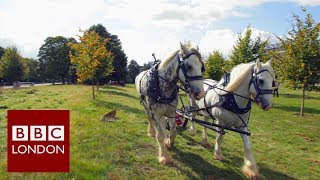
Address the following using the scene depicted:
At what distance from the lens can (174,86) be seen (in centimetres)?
912

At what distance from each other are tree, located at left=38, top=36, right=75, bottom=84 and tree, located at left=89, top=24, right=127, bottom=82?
45.3ft

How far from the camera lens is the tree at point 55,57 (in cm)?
7944

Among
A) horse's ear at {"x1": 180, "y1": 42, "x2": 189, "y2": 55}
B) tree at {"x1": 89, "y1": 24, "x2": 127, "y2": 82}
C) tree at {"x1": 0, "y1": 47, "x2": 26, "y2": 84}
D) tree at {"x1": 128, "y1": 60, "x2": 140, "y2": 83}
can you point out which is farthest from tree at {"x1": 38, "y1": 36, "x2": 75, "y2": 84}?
horse's ear at {"x1": 180, "y1": 42, "x2": 189, "y2": 55}

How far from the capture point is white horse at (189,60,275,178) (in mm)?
8344

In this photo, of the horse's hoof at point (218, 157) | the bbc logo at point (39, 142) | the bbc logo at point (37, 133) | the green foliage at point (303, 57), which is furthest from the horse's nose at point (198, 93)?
the green foliage at point (303, 57)

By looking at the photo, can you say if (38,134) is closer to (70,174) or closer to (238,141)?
(70,174)

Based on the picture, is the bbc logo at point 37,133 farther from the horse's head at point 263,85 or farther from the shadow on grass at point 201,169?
the horse's head at point 263,85

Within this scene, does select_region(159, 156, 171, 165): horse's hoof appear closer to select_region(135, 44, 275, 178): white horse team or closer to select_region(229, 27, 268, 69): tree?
select_region(135, 44, 275, 178): white horse team

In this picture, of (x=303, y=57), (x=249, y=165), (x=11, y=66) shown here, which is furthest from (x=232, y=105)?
(x=11, y=66)

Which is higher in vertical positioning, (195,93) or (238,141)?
(195,93)

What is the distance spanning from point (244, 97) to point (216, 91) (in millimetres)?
1100

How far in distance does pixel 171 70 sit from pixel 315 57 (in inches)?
783

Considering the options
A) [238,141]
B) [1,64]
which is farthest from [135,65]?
[238,141]

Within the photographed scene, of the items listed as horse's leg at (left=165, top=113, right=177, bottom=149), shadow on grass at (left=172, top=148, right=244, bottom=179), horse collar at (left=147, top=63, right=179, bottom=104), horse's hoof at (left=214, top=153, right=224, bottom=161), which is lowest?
shadow on grass at (left=172, top=148, right=244, bottom=179)
